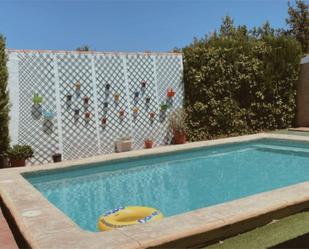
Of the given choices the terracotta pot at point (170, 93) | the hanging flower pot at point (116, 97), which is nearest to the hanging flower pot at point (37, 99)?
the hanging flower pot at point (116, 97)

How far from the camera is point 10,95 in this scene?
9.20 meters

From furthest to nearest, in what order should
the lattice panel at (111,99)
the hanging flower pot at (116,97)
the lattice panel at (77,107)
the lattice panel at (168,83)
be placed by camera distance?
the lattice panel at (168,83)
the hanging flower pot at (116,97)
the lattice panel at (111,99)
the lattice panel at (77,107)

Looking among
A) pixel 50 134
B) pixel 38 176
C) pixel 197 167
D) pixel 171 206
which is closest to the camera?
pixel 171 206

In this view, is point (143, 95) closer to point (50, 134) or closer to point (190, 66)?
Result: point (190, 66)

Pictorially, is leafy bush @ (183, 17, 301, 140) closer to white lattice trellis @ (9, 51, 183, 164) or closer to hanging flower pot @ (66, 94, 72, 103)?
white lattice trellis @ (9, 51, 183, 164)

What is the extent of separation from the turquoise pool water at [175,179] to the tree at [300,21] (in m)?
18.8

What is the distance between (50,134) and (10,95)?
55.0 inches

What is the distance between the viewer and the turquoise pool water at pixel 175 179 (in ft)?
19.9

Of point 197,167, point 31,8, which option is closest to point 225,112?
point 197,167

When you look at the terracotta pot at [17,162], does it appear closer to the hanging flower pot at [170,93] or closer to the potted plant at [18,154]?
the potted plant at [18,154]

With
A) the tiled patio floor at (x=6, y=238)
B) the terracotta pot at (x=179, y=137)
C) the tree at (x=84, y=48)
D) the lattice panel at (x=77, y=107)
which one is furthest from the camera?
the tree at (x=84, y=48)

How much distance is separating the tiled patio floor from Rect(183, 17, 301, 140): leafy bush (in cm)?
812

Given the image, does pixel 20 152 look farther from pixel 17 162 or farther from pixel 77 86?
pixel 77 86

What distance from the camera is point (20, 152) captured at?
8797 millimetres
